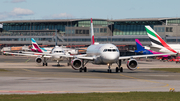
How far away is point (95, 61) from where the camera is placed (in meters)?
46.1

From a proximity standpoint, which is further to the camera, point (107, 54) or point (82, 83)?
point (107, 54)

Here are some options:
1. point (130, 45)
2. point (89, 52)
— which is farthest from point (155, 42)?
point (130, 45)

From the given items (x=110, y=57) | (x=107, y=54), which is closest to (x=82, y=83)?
(x=110, y=57)

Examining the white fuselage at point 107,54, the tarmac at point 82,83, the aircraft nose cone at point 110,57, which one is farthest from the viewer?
the white fuselage at point 107,54

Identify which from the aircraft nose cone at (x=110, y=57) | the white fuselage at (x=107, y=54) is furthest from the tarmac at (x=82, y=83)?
the white fuselage at (x=107, y=54)

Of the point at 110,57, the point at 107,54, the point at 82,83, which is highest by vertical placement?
the point at 107,54

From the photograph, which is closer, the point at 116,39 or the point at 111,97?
the point at 111,97

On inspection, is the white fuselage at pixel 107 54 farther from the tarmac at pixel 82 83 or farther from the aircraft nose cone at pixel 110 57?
the tarmac at pixel 82 83

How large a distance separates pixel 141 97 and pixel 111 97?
1773mm

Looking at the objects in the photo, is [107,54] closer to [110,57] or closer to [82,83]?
[110,57]

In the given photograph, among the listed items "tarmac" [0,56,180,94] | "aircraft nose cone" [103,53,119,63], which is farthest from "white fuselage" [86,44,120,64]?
"tarmac" [0,56,180,94]

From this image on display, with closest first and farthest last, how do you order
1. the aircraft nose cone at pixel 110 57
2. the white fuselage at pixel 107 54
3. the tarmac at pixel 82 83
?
the tarmac at pixel 82 83, the aircraft nose cone at pixel 110 57, the white fuselage at pixel 107 54

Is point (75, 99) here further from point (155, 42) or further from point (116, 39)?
point (116, 39)

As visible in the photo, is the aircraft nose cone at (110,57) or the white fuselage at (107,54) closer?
the aircraft nose cone at (110,57)
